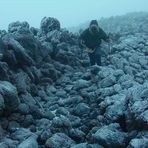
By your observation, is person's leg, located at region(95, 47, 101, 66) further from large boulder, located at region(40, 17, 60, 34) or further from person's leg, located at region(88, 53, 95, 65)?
large boulder, located at region(40, 17, 60, 34)

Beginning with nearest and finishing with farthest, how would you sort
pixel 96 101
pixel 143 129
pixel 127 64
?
1. pixel 143 129
2. pixel 96 101
3. pixel 127 64

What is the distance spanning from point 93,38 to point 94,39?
2.7 inches

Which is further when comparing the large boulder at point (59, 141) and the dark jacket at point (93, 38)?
the dark jacket at point (93, 38)

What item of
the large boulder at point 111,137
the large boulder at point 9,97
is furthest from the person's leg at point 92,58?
the large boulder at point 111,137

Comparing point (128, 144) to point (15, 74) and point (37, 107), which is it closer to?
point (37, 107)

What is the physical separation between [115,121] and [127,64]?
8.00m

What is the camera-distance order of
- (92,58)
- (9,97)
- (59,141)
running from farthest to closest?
(92,58)
(9,97)
(59,141)

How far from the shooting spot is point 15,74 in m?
14.0

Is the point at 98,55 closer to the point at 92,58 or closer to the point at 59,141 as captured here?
the point at 92,58

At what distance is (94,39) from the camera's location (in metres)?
Answer: 18.0

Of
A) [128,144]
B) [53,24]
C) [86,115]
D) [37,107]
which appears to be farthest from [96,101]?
[53,24]

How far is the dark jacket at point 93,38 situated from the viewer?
18.0 m

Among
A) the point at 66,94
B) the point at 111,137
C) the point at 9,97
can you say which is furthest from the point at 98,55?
the point at 111,137

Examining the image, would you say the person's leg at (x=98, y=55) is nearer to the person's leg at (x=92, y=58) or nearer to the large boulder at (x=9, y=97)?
the person's leg at (x=92, y=58)
